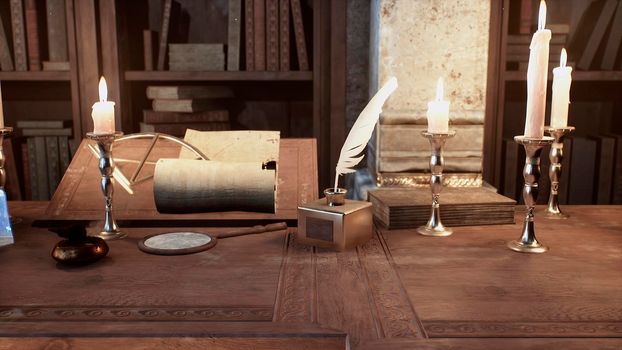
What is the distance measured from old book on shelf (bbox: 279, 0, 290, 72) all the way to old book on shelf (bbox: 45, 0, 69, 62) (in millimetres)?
862

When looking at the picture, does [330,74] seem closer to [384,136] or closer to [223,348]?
[384,136]

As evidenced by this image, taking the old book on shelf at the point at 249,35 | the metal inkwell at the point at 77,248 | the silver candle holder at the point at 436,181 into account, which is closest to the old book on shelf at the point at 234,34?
the old book on shelf at the point at 249,35

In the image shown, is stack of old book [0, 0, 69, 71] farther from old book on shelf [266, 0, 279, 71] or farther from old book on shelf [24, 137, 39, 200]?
old book on shelf [266, 0, 279, 71]

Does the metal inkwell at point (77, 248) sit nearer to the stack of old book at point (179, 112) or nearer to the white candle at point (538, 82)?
the white candle at point (538, 82)

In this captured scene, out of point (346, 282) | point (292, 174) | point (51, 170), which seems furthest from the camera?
point (51, 170)

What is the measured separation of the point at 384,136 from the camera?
1.77m

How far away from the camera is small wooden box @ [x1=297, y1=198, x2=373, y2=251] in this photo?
1235 millimetres

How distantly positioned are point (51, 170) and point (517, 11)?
2.06 metres

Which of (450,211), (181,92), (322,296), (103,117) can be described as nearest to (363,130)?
(450,211)

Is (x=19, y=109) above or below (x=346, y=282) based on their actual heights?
above

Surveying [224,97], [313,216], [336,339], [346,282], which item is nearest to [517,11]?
[224,97]

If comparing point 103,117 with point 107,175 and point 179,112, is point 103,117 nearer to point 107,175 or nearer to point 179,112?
point 107,175

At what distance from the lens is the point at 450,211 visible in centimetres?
145

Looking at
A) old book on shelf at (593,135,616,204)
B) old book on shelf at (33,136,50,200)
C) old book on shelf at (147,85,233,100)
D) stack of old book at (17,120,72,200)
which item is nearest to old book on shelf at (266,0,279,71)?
old book on shelf at (147,85,233,100)
